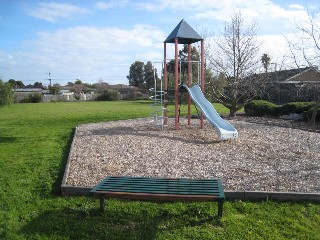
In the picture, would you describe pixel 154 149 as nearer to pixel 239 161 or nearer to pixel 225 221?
pixel 239 161

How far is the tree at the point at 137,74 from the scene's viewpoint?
74688 millimetres

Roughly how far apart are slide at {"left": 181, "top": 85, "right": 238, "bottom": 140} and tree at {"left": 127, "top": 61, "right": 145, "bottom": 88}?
2423 inches

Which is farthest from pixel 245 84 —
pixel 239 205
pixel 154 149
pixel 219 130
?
pixel 239 205

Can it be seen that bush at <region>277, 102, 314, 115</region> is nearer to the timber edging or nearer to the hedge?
the hedge

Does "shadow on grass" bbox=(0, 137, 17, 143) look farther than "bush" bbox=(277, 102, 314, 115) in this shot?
No

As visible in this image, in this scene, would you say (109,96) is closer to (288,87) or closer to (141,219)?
(288,87)

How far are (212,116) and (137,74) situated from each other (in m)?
66.1

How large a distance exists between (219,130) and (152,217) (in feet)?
18.9

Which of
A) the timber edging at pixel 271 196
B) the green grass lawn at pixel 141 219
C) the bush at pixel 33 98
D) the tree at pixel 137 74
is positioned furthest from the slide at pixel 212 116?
the tree at pixel 137 74

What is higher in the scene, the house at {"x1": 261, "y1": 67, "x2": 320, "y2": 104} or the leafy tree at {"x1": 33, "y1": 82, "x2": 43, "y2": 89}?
the leafy tree at {"x1": 33, "y1": 82, "x2": 43, "y2": 89}

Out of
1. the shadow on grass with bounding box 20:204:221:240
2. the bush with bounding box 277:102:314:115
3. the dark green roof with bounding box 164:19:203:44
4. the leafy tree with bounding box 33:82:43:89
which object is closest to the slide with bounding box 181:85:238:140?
the dark green roof with bounding box 164:19:203:44

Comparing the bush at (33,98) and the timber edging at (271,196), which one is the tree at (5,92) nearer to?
the bush at (33,98)

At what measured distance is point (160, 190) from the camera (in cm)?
469

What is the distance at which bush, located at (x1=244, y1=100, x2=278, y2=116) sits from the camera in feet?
58.0
